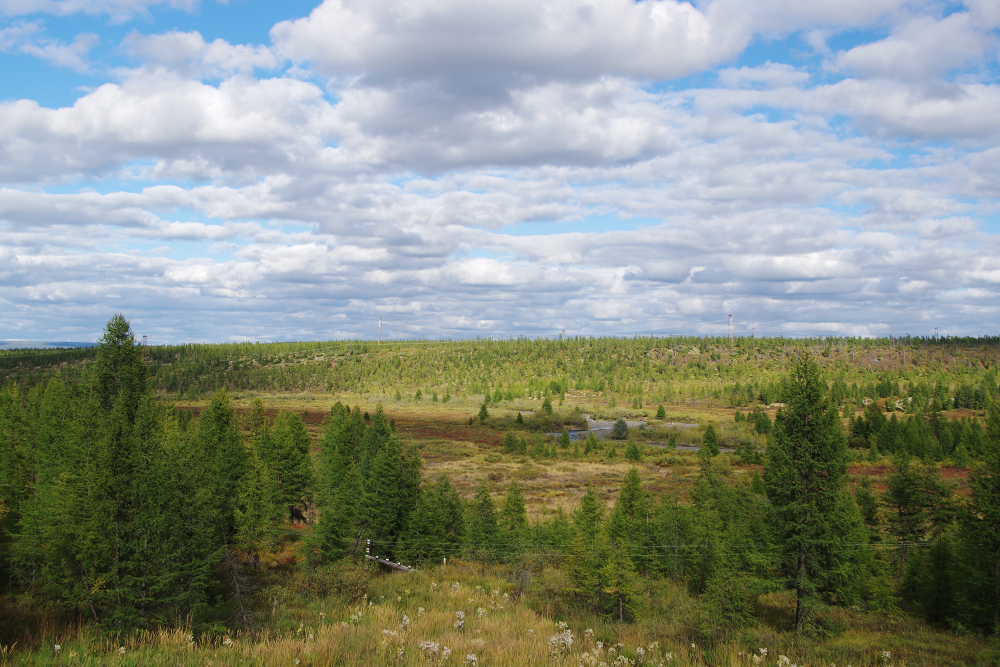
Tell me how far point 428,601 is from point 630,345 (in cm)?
18738

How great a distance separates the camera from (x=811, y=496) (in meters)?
17.6

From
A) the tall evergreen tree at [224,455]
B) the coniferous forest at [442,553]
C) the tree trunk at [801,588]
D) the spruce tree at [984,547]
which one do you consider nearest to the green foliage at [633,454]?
the coniferous forest at [442,553]

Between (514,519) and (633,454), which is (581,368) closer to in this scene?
(633,454)

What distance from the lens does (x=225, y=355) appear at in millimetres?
164125

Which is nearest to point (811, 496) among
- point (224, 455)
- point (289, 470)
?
point (224, 455)

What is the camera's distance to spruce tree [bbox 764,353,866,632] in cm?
1709

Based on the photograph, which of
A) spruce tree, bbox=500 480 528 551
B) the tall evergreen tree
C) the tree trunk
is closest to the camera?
the tree trunk

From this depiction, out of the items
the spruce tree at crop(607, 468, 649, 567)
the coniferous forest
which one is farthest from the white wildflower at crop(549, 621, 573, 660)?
the spruce tree at crop(607, 468, 649, 567)

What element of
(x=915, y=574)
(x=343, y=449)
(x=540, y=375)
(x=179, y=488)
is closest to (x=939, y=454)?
(x=915, y=574)

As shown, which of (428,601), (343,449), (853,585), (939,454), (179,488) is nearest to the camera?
(428,601)

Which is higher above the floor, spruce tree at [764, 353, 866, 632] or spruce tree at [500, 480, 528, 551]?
spruce tree at [764, 353, 866, 632]

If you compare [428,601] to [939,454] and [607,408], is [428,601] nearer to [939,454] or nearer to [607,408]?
[939,454]

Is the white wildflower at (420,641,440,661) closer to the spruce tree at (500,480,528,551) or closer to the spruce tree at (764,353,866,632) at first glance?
the spruce tree at (764,353,866,632)

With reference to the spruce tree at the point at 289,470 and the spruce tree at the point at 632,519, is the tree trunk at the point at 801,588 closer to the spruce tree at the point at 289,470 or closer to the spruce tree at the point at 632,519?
the spruce tree at the point at 632,519
